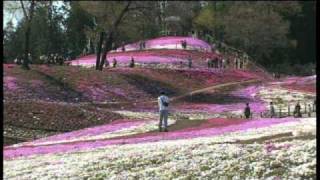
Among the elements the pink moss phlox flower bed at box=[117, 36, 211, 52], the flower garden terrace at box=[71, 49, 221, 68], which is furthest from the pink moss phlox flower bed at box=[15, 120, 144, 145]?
the pink moss phlox flower bed at box=[117, 36, 211, 52]

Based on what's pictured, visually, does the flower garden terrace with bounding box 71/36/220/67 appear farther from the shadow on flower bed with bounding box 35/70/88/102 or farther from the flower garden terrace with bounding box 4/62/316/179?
the shadow on flower bed with bounding box 35/70/88/102

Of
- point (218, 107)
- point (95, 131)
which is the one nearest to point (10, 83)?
point (218, 107)

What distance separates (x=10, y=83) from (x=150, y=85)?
15746 mm

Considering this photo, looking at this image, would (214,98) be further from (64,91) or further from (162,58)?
(162,58)

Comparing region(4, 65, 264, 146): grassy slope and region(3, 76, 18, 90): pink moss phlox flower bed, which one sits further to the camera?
region(3, 76, 18, 90): pink moss phlox flower bed

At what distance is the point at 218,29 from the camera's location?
115125 mm

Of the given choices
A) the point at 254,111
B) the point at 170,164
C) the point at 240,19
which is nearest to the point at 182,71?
the point at 254,111

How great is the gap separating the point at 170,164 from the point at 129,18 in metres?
62.1

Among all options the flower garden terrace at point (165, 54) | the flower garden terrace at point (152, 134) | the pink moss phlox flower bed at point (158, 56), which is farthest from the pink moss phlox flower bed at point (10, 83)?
the pink moss phlox flower bed at point (158, 56)

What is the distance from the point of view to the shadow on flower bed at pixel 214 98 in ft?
195

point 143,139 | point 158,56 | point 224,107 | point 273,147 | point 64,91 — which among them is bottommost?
point 224,107

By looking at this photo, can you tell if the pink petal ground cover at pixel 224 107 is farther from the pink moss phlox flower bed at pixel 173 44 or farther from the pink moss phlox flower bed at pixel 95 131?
the pink moss phlox flower bed at pixel 173 44

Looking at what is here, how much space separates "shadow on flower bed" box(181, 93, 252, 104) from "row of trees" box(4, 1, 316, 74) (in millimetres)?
34083

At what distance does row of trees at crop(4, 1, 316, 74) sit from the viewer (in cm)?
10431
